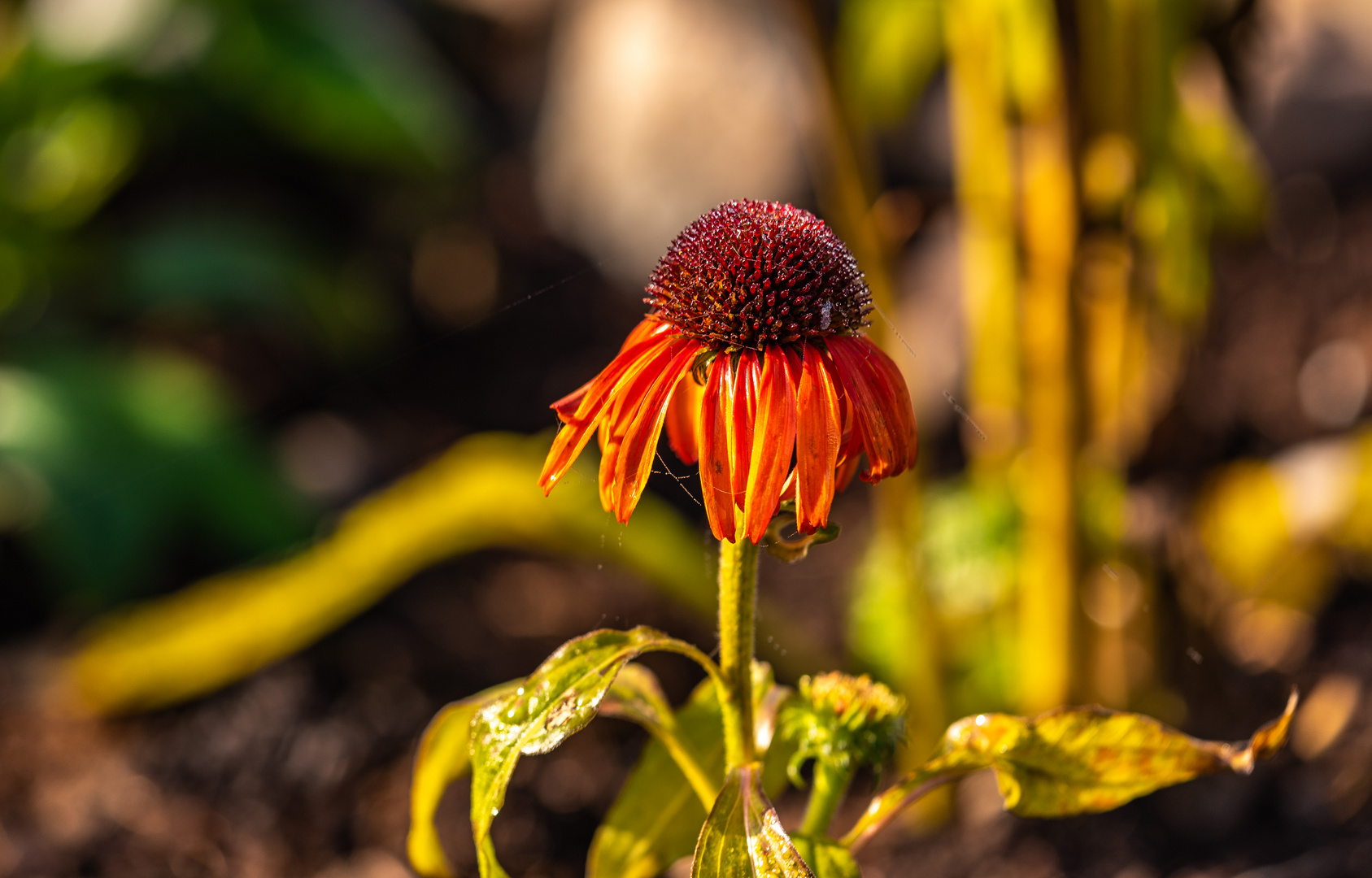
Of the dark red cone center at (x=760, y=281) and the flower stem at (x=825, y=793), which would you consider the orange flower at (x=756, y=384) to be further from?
the flower stem at (x=825, y=793)

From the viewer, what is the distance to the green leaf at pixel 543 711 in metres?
0.42

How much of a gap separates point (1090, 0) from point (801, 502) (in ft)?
2.15

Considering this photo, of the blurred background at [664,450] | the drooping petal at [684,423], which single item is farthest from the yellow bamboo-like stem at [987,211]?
the drooping petal at [684,423]

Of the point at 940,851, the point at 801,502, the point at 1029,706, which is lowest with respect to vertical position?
the point at 940,851

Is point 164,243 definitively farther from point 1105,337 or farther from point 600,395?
point 600,395

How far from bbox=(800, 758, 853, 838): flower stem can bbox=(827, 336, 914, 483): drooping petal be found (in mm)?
175

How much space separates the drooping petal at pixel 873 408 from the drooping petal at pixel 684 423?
0.09 metres

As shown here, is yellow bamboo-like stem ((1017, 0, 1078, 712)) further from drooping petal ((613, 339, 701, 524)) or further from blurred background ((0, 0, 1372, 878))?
drooping petal ((613, 339, 701, 524))

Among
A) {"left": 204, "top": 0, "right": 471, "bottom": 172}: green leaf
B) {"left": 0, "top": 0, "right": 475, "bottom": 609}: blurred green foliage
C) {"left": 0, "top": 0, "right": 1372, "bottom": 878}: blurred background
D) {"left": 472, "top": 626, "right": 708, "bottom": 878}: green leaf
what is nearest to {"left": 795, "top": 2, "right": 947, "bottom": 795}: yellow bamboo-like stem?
{"left": 0, "top": 0, "right": 1372, "bottom": 878}: blurred background

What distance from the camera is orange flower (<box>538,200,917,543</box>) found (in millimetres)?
392

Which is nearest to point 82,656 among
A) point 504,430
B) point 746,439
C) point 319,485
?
point 319,485

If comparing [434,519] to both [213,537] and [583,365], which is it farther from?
[583,365]

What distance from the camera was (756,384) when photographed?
1.34 ft

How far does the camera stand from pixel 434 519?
1.15 meters
